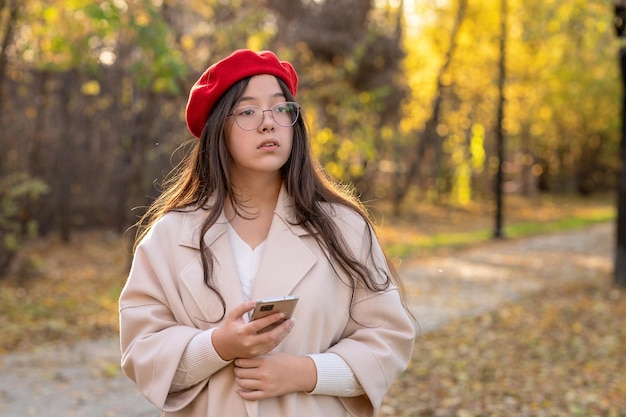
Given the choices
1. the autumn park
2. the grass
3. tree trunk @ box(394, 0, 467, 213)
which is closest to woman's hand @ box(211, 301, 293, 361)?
the grass

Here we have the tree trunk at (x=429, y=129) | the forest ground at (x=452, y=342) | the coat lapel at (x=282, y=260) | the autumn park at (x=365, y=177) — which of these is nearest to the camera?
the coat lapel at (x=282, y=260)

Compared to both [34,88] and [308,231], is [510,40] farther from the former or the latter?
[308,231]

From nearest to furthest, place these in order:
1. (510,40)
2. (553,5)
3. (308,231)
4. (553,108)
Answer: (308,231) < (553,5) < (510,40) < (553,108)

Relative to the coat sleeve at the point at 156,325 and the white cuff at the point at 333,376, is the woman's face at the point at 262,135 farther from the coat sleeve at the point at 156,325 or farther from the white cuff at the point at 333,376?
the white cuff at the point at 333,376

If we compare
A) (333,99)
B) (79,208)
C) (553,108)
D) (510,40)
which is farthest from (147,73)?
(553,108)

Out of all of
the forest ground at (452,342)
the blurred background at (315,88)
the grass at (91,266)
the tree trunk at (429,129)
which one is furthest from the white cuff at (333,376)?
the tree trunk at (429,129)

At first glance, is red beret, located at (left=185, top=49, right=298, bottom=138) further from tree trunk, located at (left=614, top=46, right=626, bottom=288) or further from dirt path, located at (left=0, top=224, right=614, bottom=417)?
tree trunk, located at (left=614, top=46, right=626, bottom=288)

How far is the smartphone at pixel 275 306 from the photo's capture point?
200 centimetres

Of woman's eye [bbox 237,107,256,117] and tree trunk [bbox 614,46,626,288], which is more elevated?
woman's eye [bbox 237,107,256,117]

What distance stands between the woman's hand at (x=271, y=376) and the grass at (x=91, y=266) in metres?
0.74

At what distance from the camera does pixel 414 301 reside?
10469mm

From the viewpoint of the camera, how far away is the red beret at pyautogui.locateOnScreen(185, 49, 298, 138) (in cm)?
236

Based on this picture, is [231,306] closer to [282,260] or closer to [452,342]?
[282,260]

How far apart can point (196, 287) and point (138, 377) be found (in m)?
0.29
